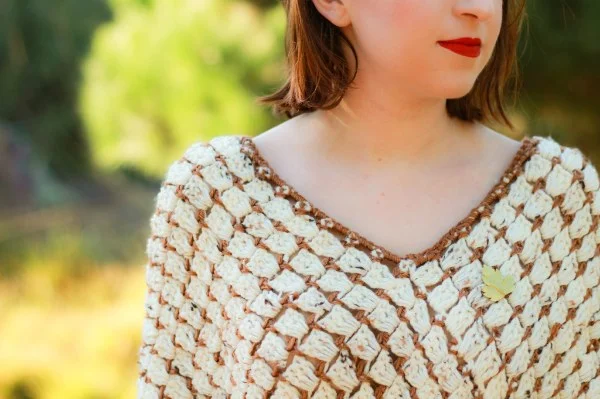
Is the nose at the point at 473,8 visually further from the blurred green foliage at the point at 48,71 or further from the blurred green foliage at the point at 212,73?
the blurred green foliage at the point at 48,71

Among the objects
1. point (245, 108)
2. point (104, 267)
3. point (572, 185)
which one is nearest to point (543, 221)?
point (572, 185)

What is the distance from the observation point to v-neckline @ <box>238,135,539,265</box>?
49.9 inches

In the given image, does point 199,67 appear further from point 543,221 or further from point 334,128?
point 543,221

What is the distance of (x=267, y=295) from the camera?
1.27 metres

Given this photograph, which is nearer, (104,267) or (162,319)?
(162,319)

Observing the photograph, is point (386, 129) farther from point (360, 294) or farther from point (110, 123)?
point (110, 123)

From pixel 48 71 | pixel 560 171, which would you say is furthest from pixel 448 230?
pixel 48 71

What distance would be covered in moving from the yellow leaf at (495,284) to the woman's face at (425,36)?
26 cm

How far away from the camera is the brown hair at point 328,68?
1.34 meters

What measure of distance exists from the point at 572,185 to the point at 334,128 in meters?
0.37

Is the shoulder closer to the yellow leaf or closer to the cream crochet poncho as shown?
the cream crochet poncho

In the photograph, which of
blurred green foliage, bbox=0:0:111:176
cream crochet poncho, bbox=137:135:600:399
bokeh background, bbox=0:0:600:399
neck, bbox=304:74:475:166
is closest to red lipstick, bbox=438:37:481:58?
neck, bbox=304:74:475:166

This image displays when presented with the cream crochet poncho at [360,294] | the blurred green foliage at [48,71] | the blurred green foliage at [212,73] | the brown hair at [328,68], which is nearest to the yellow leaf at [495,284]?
the cream crochet poncho at [360,294]

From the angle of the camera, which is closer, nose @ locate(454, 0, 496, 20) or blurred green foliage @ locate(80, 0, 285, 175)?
nose @ locate(454, 0, 496, 20)
